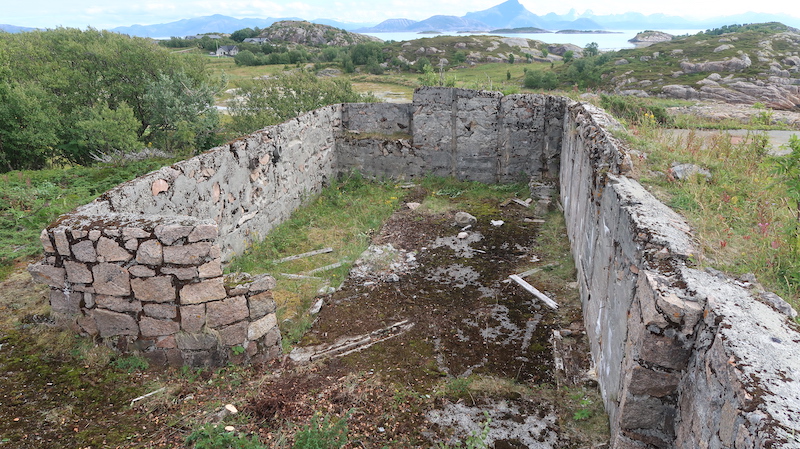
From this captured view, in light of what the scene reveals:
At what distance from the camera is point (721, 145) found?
243 inches

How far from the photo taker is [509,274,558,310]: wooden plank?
233 inches

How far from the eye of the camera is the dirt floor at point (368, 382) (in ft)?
12.6

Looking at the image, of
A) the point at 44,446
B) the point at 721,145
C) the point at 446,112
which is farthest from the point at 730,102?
the point at 44,446

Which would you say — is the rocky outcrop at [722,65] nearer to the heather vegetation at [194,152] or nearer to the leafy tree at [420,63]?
the leafy tree at [420,63]

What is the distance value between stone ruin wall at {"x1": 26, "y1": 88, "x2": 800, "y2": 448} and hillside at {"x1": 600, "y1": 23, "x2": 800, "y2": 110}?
25029mm

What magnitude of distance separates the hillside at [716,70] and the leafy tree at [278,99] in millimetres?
23380

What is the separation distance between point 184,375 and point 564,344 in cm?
387

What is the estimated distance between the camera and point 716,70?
111 ft

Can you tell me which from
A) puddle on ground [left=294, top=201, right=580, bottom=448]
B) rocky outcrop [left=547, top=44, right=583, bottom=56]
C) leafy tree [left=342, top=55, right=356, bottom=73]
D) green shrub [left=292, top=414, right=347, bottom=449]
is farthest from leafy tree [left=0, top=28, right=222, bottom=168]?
rocky outcrop [left=547, top=44, right=583, bottom=56]

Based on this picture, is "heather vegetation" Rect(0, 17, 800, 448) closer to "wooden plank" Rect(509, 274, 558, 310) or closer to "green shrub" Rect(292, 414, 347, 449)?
"green shrub" Rect(292, 414, 347, 449)

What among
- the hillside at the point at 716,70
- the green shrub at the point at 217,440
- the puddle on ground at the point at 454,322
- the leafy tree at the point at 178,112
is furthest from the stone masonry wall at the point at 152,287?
the hillside at the point at 716,70

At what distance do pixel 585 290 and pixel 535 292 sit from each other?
76 cm


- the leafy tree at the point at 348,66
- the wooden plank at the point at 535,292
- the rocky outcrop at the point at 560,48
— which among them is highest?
the rocky outcrop at the point at 560,48

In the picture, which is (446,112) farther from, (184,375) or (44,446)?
(44,446)
